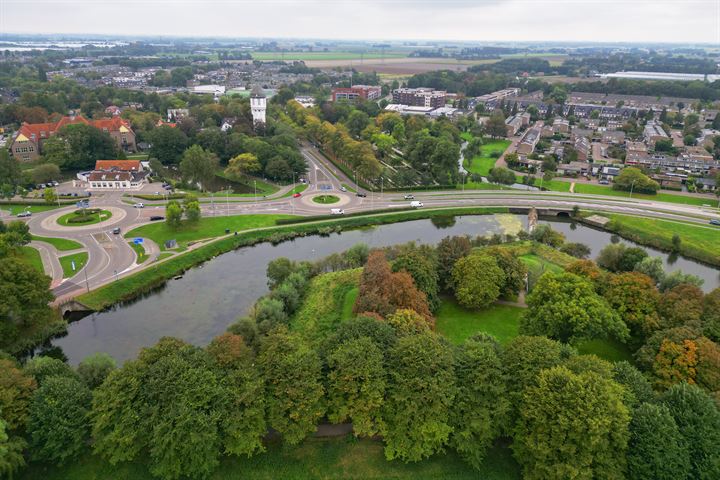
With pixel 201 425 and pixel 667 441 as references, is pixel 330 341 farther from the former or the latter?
pixel 667 441

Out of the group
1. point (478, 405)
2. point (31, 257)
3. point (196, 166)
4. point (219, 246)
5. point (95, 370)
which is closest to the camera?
point (478, 405)

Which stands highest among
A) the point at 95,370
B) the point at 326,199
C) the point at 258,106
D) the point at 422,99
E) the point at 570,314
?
the point at 258,106

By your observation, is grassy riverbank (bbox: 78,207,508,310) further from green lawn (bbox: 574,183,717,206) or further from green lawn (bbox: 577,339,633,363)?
green lawn (bbox: 577,339,633,363)

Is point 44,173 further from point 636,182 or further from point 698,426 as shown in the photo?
point 636,182

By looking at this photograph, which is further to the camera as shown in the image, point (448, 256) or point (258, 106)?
point (258, 106)

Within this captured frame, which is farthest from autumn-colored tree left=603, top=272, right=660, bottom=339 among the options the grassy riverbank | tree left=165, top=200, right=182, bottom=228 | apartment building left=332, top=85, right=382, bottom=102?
apartment building left=332, top=85, right=382, bottom=102

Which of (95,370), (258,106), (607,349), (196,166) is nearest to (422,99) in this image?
(258,106)

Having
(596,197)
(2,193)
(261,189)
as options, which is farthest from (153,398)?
(596,197)
